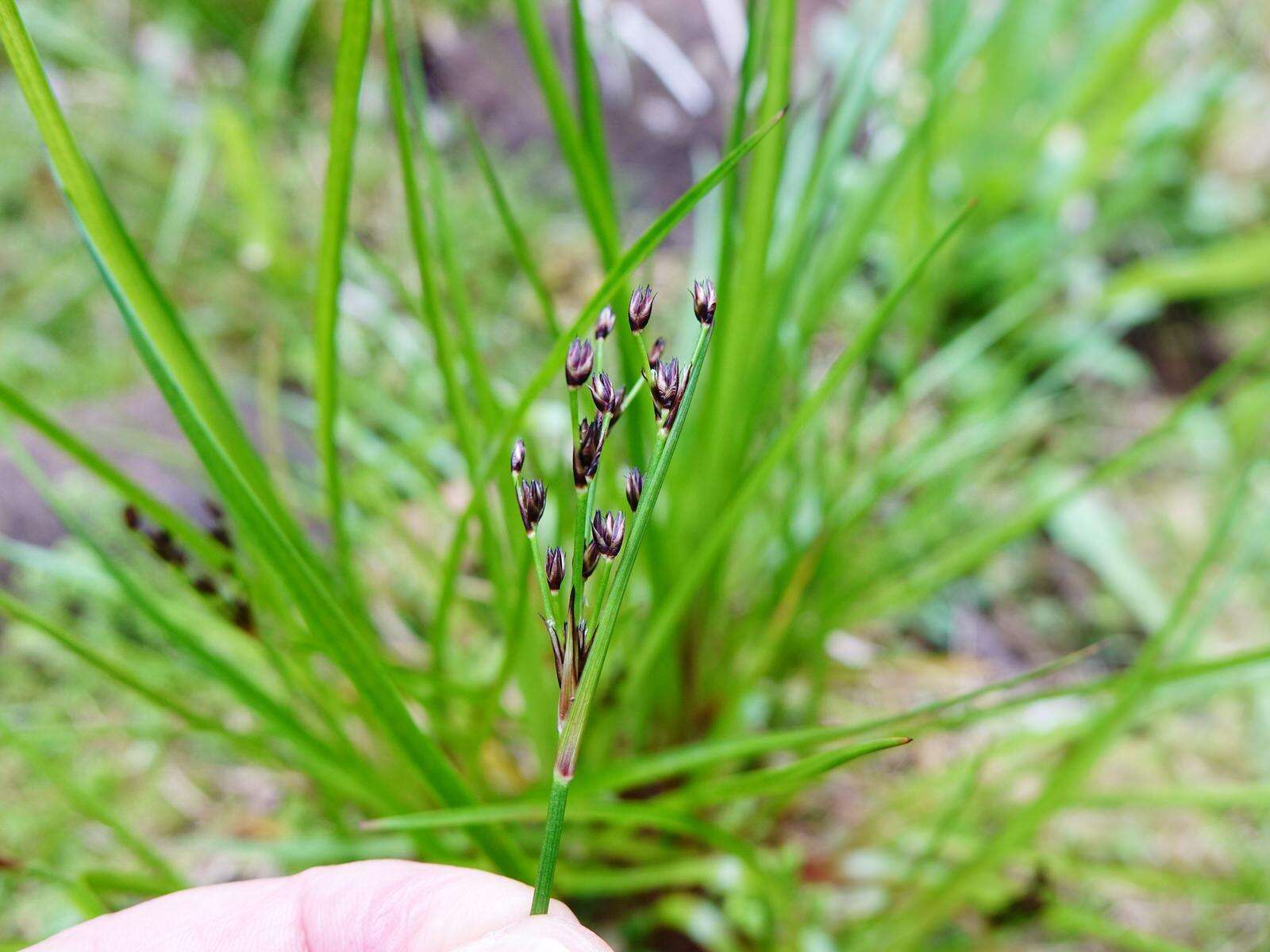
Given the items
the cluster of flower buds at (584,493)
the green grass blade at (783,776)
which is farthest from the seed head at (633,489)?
the green grass blade at (783,776)

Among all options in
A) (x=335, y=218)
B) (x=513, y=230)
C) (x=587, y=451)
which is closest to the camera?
(x=587, y=451)

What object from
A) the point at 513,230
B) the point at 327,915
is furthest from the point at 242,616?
the point at 513,230

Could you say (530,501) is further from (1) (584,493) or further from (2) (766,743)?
(2) (766,743)

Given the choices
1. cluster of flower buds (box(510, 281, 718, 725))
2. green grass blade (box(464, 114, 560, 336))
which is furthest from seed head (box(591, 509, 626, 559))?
green grass blade (box(464, 114, 560, 336))

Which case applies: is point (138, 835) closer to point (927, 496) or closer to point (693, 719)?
point (693, 719)

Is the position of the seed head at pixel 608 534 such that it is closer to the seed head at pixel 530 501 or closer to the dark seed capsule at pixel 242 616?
the seed head at pixel 530 501

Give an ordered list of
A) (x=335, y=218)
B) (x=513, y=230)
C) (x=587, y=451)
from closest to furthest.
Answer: (x=587, y=451) < (x=335, y=218) < (x=513, y=230)
